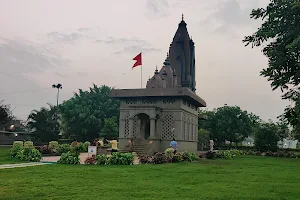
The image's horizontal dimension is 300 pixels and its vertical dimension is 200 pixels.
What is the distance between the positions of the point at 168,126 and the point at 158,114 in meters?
1.20

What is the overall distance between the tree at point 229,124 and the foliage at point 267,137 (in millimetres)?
7756

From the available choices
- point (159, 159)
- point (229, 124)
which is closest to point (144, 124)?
point (159, 159)

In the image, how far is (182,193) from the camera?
8.31 m

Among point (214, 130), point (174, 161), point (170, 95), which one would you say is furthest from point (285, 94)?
point (214, 130)

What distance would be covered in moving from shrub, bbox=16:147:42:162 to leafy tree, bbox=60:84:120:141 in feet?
71.4

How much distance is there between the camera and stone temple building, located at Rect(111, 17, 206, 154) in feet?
76.8

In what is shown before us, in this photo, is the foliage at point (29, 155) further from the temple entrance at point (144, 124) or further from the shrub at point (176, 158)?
the temple entrance at point (144, 124)

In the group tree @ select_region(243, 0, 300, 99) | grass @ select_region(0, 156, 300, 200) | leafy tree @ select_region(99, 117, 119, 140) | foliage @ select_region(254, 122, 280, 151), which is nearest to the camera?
tree @ select_region(243, 0, 300, 99)

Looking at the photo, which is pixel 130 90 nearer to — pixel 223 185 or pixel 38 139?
pixel 38 139

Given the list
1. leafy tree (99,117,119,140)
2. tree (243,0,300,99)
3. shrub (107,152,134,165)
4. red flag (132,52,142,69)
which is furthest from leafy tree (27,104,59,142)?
tree (243,0,300,99)

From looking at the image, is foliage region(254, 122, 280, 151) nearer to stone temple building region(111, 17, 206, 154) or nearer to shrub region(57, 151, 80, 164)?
stone temple building region(111, 17, 206, 154)

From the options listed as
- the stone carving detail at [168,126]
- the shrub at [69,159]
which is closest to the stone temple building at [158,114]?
the stone carving detail at [168,126]

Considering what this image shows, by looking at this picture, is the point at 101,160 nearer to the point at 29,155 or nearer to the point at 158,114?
the point at 29,155

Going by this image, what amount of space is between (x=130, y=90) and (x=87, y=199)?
17.6 metres
